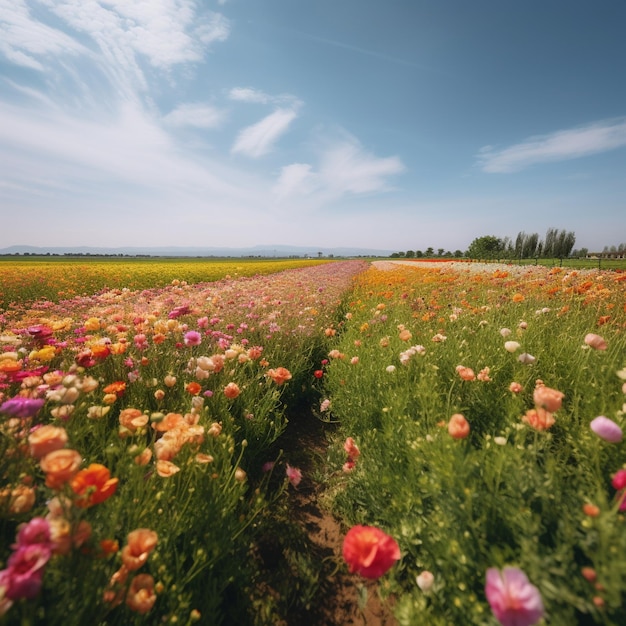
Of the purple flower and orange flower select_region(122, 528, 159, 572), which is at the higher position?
the purple flower

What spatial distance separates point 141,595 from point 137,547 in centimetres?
16

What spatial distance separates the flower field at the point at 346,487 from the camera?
961 millimetres

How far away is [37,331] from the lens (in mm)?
2154

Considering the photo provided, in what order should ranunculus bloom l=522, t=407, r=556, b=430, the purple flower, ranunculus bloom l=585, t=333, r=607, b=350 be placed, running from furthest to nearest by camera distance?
ranunculus bloom l=585, t=333, r=607, b=350 → ranunculus bloom l=522, t=407, r=556, b=430 → the purple flower

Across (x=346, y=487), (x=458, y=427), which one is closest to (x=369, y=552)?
(x=458, y=427)

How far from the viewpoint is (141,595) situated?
1.00m

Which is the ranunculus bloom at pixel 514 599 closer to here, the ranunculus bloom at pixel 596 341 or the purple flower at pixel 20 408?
the ranunculus bloom at pixel 596 341

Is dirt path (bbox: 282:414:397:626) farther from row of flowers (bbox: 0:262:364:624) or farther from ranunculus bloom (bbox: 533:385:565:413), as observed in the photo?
ranunculus bloom (bbox: 533:385:565:413)

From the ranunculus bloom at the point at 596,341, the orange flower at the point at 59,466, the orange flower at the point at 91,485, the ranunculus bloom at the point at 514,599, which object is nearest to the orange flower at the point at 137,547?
the orange flower at the point at 91,485

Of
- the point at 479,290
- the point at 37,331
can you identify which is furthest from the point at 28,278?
the point at 479,290

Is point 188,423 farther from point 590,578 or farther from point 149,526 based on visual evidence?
point 590,578

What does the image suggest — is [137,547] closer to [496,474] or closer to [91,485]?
[91,485]

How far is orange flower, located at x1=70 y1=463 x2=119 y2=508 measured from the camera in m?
0.96

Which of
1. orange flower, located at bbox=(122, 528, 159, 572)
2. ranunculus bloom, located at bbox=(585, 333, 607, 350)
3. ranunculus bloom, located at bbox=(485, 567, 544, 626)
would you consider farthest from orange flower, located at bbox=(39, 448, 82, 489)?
ranunculus bloom, located at bbox=(585, 333, 607, 350)
